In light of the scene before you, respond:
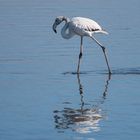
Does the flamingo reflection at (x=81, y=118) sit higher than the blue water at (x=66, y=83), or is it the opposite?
the blue water at (x=66, y=83)

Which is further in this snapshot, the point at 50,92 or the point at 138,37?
the point at 138,37

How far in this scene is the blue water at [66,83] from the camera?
11.3 meters

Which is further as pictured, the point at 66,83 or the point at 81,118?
the point at 66,83

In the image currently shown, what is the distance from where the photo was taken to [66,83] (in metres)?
15.4

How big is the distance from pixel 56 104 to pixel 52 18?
13707mm

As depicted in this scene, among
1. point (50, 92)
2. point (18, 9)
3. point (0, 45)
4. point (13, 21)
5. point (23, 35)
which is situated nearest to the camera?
point (50, 92)

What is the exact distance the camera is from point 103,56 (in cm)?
1866

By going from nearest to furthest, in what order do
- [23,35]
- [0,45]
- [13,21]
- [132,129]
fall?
[132,129] < [0,45] < [23,35] < [13,21]

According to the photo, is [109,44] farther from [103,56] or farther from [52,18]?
[52,18]

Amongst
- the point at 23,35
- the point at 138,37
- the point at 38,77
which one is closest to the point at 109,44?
the point at 138,37

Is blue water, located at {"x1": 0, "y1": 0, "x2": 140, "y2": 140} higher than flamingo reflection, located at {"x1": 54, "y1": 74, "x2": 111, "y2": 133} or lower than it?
higher

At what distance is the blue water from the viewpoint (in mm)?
11273

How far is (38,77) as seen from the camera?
16.0 meters

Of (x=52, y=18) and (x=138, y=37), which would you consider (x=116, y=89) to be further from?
(x=52, y=18)
